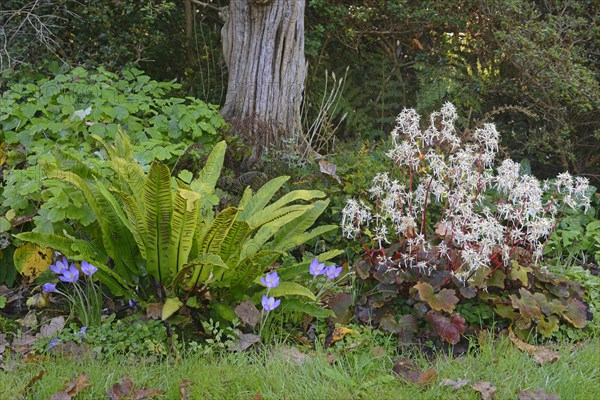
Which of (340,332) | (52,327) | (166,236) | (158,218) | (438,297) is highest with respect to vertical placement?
(158,218)

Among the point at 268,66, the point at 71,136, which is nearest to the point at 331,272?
the point at 71,136

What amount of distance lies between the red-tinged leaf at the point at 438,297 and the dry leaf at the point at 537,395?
0.61 meters

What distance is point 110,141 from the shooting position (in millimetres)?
4566

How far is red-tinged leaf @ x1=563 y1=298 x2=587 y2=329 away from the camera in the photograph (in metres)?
3.53

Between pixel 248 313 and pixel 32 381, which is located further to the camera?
pixel 248 313

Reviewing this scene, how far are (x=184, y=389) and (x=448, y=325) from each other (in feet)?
4.29

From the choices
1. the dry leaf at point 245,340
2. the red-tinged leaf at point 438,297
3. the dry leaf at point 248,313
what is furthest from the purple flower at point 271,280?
the red-tinged leaf at point 438,297

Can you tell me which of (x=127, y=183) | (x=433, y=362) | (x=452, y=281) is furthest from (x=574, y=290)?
(x=127, y=183)

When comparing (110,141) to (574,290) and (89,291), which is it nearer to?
(89,291)

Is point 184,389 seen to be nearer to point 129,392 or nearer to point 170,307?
point 129,392

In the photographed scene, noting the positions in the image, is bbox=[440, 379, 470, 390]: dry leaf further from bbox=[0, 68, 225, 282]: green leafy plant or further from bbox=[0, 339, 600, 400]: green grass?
bbox=[0, 68, 225, 282]: green leafy plant

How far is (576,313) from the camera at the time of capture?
3.57 meters

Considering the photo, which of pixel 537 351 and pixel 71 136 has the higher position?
pixel 71 136

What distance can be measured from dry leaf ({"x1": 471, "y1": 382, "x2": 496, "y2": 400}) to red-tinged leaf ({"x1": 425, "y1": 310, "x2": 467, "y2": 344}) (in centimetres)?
42
